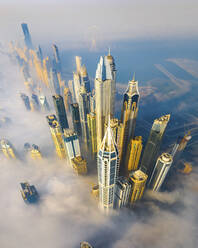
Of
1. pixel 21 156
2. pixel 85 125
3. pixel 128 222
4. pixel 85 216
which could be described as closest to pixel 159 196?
pixel 128 222

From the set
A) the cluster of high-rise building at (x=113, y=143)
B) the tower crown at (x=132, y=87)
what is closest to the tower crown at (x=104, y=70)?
the cluster of high-rise building at (x=113, y=143)

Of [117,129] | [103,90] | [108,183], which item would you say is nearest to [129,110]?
[117,129]

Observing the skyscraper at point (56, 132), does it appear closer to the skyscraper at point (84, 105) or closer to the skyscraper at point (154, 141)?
the skyscraper at point (84, 105)

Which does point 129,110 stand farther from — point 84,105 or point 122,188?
point 122,188

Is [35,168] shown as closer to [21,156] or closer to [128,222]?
[21,156]

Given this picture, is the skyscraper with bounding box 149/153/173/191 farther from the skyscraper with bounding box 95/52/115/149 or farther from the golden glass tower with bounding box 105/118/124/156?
the skyscraper with bounding box 95/52/115/149
